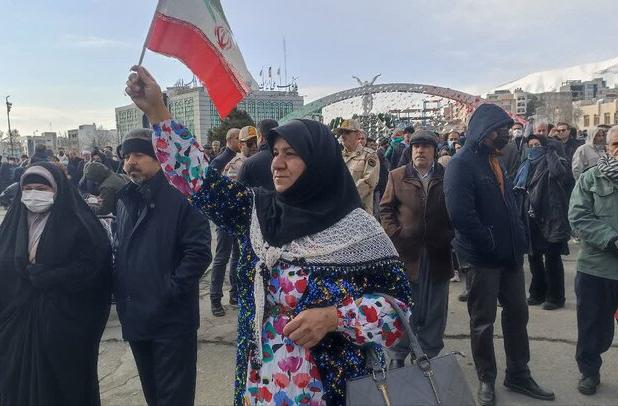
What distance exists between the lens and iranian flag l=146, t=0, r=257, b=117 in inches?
99.2

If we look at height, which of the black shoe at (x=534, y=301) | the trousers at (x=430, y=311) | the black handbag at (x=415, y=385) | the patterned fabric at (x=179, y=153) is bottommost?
the black shoe at (x=534, y=301)

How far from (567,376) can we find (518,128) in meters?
9.62

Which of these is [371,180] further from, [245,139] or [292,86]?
[292,86]

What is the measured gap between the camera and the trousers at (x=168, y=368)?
271cm

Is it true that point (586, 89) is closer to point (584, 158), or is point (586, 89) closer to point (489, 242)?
point (584, 158)

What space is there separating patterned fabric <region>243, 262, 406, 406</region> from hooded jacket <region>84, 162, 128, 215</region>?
4028 millimetres

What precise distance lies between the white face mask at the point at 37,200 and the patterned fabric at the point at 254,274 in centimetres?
130

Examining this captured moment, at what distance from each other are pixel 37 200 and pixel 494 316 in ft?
10.1

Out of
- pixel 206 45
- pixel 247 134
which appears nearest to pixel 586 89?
pixel 247 134

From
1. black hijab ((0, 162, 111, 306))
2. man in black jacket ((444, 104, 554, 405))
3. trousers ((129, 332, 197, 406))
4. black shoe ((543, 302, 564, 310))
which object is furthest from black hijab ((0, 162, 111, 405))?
black shoe ((543, 302, 564, 310))

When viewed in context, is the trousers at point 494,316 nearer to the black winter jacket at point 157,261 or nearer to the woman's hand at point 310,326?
the black winter jacket at point 157,261

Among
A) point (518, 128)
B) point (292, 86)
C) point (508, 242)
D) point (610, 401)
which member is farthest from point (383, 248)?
point (292, 86)

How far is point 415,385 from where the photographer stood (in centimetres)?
153

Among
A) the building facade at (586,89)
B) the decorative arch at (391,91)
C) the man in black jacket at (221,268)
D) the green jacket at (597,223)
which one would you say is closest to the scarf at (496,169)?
the green jacket at (597,223)
